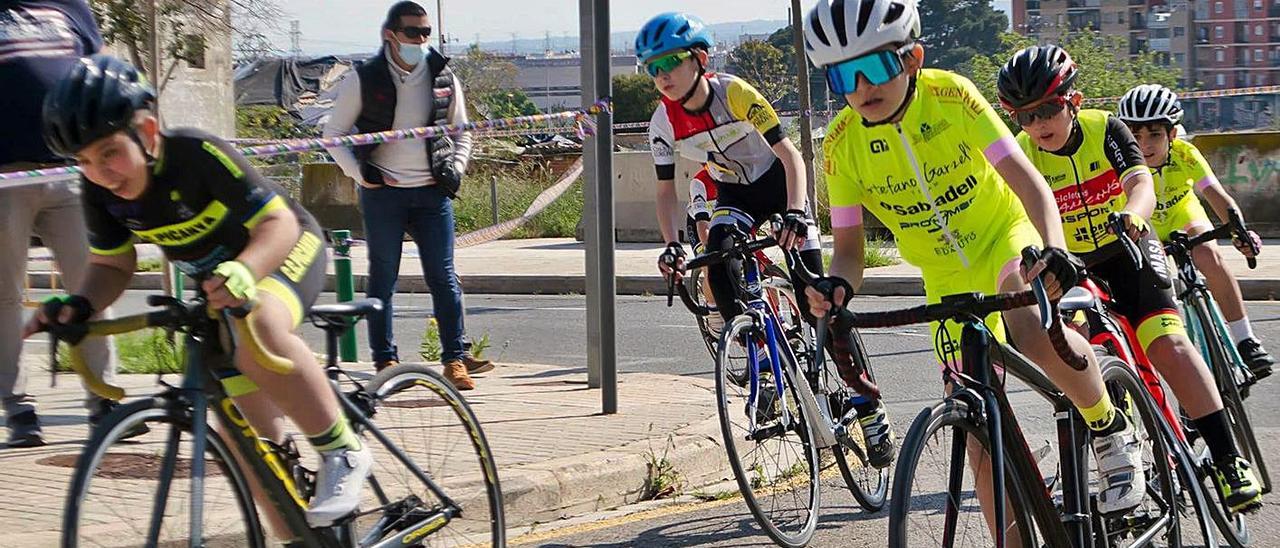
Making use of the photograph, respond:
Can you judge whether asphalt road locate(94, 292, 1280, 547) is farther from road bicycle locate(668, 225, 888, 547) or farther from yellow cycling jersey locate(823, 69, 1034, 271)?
yellow cycling jersey locate(823, 69, 1034, 271)

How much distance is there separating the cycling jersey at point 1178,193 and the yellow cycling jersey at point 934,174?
2.35 m

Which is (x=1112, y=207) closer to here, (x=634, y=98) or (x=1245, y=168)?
(x=1245, y=168)

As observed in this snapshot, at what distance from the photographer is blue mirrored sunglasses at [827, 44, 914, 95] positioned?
15.4 ft

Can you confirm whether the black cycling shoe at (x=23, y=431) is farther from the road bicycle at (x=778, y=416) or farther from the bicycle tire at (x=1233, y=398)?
the bicycle tire at (x=1233, y=398)

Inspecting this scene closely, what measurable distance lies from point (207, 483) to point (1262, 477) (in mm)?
4173

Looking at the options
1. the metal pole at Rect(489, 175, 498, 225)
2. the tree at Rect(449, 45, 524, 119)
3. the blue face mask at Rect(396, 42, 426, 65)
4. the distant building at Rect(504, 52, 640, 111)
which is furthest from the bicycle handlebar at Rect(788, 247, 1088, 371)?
the distant building at Rect(504, 52, 640, 111)

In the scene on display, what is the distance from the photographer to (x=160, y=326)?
3980 mm

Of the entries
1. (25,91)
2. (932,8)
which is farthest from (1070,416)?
(932,8)

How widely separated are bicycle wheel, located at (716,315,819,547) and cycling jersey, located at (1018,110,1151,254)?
1.20 metres

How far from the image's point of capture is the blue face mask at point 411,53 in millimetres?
8602

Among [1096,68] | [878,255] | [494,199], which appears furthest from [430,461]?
[1096,68]

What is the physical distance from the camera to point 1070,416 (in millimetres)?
4508

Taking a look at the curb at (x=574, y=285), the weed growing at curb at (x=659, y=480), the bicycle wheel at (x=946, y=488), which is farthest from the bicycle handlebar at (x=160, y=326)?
the curb at (x=574, y=285)

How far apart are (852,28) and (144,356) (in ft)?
20.3
